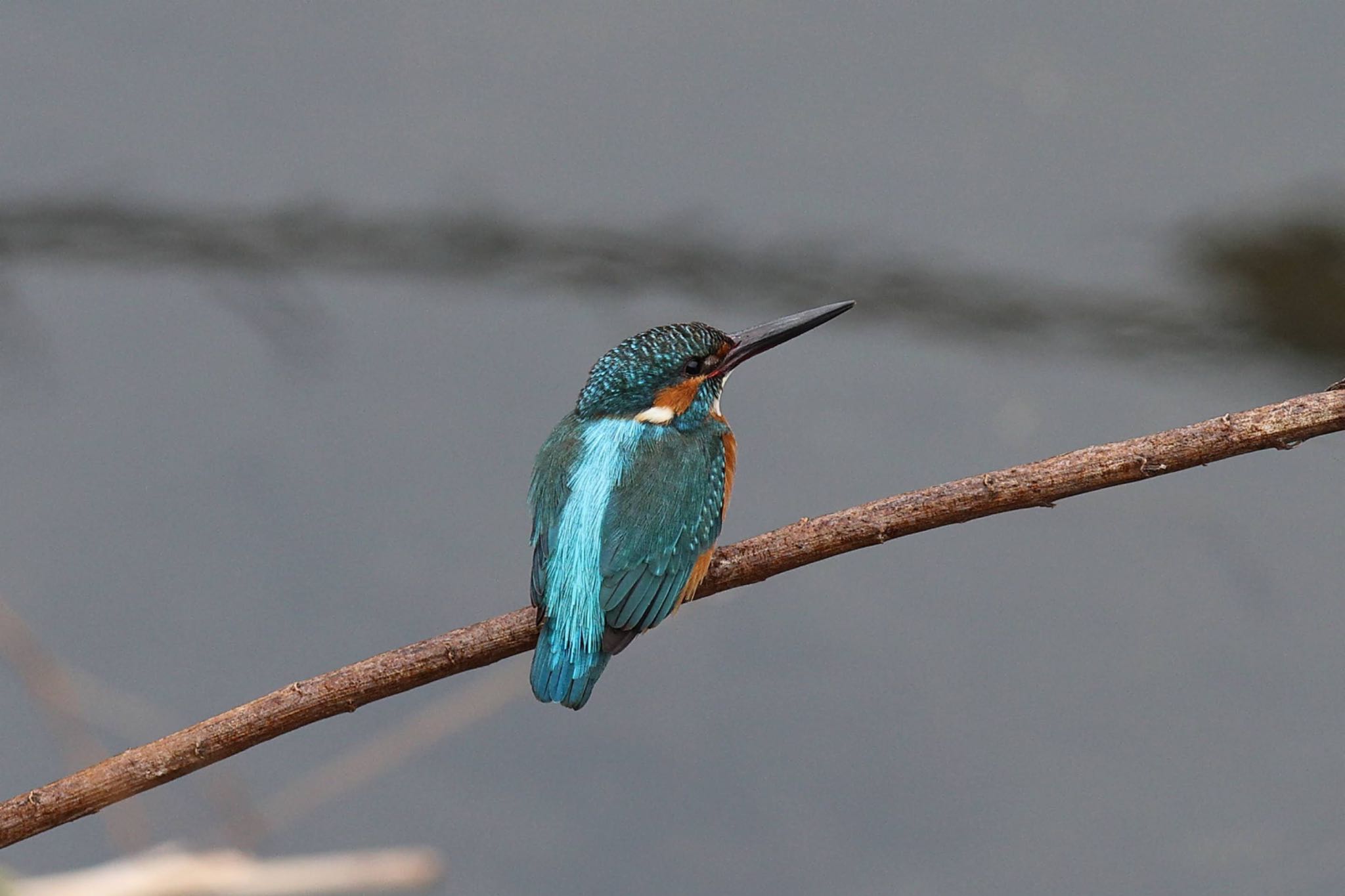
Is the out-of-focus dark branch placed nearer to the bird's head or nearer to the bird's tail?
the bird's head

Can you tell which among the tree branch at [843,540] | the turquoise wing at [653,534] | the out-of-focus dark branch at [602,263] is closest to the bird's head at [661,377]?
the turquoise wing at [653,534]

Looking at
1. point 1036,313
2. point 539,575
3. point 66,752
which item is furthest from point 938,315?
point 66,752

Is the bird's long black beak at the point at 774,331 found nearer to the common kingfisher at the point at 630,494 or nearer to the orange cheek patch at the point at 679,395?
the common kingfisher at the point at 630,494

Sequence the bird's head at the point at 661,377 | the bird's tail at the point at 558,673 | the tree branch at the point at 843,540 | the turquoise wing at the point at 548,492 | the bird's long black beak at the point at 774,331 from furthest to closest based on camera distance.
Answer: the bird's long black beak at the point at 774,331 < the bird's head at the point at 661,377 < the turquoise wing at the point at 548,492 < the bird's tail at the point at 558,673 < the tree branch at the point at 843,540

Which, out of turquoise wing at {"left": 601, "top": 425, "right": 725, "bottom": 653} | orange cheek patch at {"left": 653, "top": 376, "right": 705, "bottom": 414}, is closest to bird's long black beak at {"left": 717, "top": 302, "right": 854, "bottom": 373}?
orange cheek patch at {"left": 653, "top": 376, "right": 705, "bottom": 414}

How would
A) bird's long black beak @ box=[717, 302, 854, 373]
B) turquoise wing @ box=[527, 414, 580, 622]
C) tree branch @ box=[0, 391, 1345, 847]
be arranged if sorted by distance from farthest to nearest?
bird's long black beak @ box=[717, 302, 854, 373], turquoise wing @ box=[527, 414, 580, 622], tree branch @ box=[0, 391, 1345, 847]

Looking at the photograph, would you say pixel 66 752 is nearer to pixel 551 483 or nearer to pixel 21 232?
pixel 551 483

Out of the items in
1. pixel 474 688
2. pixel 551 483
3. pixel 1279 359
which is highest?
pixel 551 483

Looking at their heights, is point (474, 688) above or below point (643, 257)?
below
